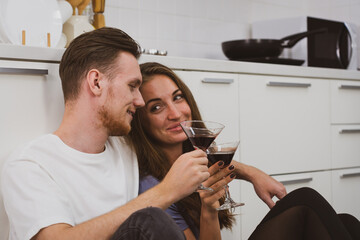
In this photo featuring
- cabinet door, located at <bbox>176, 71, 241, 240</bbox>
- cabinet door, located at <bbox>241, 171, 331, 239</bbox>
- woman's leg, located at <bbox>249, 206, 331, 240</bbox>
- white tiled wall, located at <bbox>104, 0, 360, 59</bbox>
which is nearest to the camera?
woman's leg, located at <bbox>249, 206, 331, 240</bbox>

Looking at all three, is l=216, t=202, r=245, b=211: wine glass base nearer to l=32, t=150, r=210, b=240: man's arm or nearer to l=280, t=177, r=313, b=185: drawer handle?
l=32, t=150, r=210, b=240: man's arm

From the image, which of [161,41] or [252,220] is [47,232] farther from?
[161,41]

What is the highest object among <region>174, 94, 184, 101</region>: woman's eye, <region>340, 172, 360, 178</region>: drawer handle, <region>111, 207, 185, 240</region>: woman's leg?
<region>174, 94, 184, 101</region>: woman's eye

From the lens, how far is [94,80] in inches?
53.0

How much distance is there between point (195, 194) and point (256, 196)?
1.86 feet

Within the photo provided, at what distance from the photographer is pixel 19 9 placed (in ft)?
5.46

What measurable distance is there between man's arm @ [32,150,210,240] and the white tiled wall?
141 cm

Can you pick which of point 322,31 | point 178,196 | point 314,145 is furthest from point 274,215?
point 322,31

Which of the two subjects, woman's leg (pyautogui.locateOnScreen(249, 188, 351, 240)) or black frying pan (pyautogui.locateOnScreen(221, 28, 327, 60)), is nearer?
woman's leg (pyautogui.locateOnScreen(249, 188, 351, 240))

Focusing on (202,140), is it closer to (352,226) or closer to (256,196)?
(352,226)

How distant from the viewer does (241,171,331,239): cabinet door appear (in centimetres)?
208

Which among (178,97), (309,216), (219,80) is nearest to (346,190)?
(219,80)

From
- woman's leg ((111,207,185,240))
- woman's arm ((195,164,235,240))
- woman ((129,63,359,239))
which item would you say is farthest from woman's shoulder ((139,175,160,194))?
woman's leg ((111,207,185,240))

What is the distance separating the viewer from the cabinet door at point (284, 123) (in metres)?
2.13
